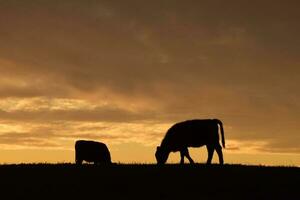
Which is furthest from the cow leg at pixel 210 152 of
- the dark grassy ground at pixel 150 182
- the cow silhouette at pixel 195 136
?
the dark grassy ground at pixel 150 182

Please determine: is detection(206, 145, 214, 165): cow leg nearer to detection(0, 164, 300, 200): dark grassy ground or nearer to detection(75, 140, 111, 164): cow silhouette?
detection(0, 164, 300, 200): dark grassy ground

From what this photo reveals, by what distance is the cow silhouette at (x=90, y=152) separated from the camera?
4884 centimetres

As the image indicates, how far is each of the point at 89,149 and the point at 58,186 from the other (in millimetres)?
25422

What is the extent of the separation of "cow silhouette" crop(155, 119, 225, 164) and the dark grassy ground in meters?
4.98

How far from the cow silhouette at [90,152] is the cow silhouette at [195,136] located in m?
14.0

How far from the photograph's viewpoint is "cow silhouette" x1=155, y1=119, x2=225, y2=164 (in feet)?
113

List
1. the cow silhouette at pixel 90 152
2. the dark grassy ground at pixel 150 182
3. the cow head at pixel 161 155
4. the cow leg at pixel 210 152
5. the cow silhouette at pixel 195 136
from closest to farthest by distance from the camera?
the dark grassy ground at pixel 150 182 → the cow leg at pixel 210 152 → the cow silhouette at pixel 195 136 → the cow head at pixel 161 155 → the cow silhouette at pixel 90 152

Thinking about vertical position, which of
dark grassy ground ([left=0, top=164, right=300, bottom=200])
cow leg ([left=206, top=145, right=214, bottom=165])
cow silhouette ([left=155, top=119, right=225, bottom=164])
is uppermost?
cow silhouette ([left=155, top=119, right=225, bottom=164])

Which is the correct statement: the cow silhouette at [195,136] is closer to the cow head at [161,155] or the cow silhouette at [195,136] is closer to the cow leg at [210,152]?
the cow leg at [210,152]

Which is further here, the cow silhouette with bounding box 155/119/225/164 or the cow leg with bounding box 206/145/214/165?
the cow silhouette with bounding box 155/119/225/164

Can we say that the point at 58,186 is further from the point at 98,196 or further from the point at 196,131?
the point at 196,131

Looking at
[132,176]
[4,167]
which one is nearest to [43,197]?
[132,176]

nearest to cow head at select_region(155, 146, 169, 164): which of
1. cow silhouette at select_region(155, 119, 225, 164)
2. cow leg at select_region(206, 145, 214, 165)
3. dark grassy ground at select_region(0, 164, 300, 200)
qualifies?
cow silhouette at select_region(155, 119, 225, 164)

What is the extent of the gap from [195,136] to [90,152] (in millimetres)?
16516
